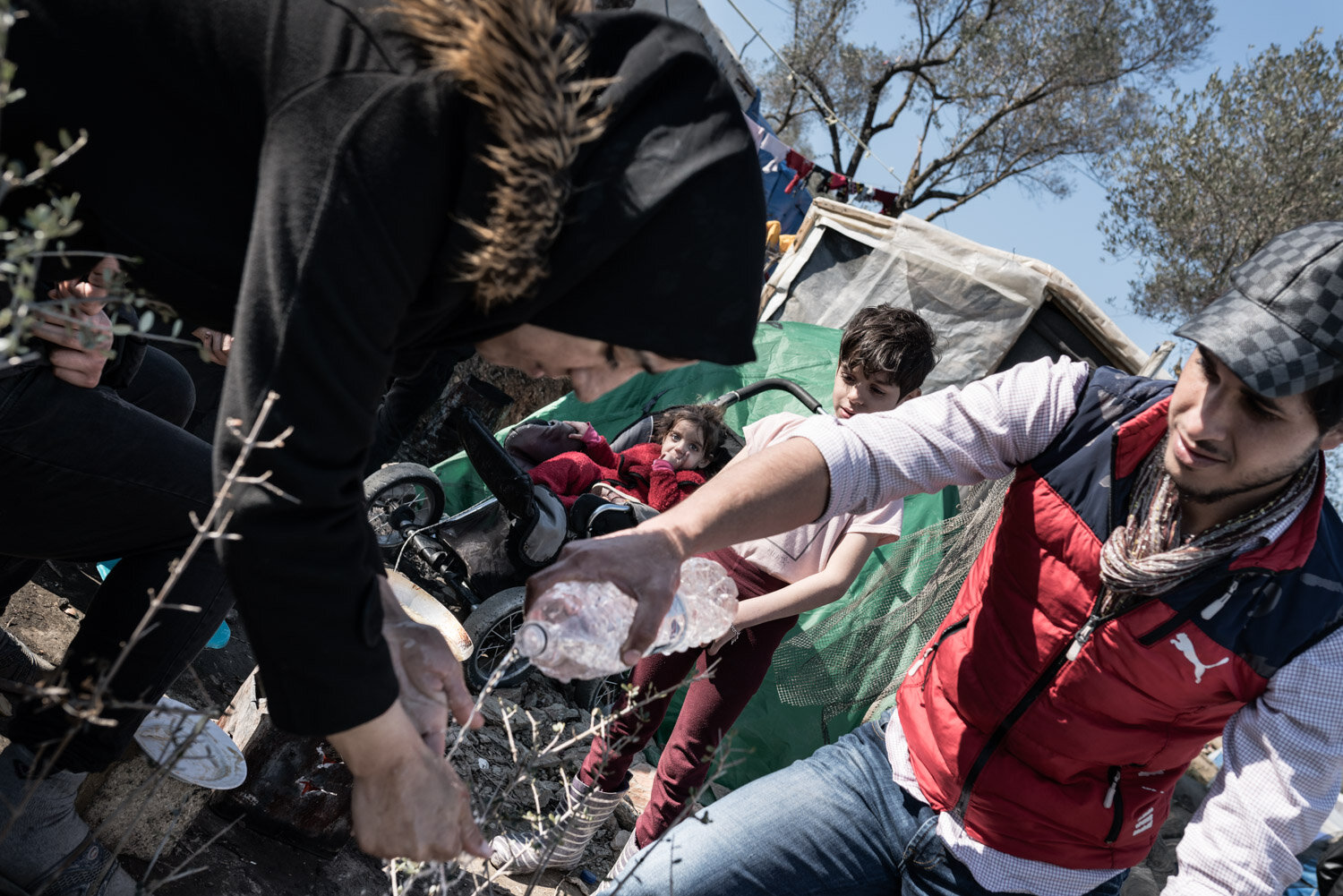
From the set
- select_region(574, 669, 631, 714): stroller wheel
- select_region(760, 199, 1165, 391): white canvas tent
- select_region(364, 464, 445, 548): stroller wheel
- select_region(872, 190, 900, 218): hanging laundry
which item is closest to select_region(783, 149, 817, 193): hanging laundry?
select_region(872, 190, 900, 218): hanging laundry

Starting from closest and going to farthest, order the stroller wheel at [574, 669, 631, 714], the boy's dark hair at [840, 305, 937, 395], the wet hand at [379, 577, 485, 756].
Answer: the wet hand at [379, 577, 485, 756]
the boy's dark hair at [840, 305, 937, 395]
the stroller wheel at [574, 669, 631, 714]

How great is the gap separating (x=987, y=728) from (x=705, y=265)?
1.50 metres

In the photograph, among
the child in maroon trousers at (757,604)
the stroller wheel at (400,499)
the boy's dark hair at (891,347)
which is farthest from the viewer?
the stroller wheel at (400,499)

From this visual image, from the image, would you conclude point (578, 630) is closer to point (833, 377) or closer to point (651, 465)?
point (651, 465)

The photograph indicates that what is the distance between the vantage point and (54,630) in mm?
3170

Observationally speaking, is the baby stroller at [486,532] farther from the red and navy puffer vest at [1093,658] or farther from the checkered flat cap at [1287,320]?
the checkered flat cap at [1287,320]

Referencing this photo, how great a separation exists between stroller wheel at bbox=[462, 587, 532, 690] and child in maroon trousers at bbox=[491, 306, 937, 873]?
906 millimetres

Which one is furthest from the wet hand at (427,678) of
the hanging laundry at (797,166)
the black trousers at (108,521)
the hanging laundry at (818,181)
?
the hanging laundry at (818,181)

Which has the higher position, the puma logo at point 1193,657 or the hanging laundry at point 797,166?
the puma logo at point 1193,657

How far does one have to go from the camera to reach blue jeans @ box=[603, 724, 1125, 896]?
210cm

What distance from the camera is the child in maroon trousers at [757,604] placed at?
3.23 meters

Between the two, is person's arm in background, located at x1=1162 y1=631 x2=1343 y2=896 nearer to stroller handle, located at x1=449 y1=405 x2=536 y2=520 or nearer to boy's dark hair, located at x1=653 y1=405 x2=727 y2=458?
stroller handle, located at x1=449 y1=405 x2=536 y2=520

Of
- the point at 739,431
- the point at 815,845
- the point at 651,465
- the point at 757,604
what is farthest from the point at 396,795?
the point at 739,431

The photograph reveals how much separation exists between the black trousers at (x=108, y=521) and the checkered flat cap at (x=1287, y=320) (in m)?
1.95
